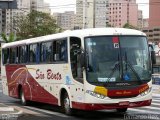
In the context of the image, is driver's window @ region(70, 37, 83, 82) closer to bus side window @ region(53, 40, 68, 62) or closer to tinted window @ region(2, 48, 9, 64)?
bus side window @ region(53, 40, 68, 62)

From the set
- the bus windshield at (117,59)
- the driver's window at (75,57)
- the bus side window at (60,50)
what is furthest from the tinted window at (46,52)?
the bus windshield at (117,59)

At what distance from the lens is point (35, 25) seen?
74.2m

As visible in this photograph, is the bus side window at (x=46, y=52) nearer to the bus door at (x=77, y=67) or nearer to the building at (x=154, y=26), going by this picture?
the bus door at (x=77, y=67)

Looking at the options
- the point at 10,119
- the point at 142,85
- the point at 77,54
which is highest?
the point at 77,54

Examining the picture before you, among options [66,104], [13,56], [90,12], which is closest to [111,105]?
[66,104]

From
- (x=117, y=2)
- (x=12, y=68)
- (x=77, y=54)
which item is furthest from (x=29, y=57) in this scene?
(x=117, y=2)

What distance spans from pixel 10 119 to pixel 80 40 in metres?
3.41

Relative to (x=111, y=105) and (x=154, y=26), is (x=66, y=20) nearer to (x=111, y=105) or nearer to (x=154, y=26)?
(x=154, y=26)

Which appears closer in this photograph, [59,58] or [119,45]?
[119,45]

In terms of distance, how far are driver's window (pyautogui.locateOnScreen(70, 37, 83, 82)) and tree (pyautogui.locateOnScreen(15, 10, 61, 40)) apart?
56.5 meters

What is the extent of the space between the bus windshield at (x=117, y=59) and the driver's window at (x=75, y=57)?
48 centimetres

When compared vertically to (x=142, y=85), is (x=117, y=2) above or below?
above

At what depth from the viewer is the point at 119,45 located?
1527 centimetres

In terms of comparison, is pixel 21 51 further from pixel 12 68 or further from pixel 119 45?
pixel 119 45
